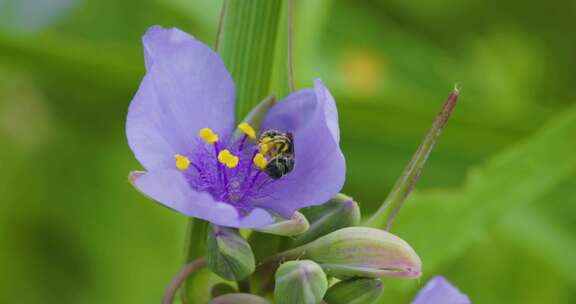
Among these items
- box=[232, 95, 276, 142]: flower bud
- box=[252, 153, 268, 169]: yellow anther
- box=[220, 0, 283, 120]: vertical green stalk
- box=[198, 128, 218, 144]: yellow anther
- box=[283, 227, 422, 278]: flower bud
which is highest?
box=[220, 0, 283, 120]: vertical green stalk

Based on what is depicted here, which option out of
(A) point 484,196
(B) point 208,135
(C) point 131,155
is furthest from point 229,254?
(C) point 131,155

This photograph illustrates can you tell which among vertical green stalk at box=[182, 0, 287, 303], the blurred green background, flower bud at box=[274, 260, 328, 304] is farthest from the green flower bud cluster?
the blurred green background

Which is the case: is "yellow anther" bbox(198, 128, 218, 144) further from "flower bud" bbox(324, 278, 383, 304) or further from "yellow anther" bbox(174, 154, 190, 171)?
"flower bud" bbox(324, 278, 383, 304)

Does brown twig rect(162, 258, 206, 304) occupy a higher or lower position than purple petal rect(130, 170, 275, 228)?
lower

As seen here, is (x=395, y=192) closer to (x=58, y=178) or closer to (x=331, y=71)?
(x=58, y=178)

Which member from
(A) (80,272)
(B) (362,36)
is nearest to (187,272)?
(A) (80,272)

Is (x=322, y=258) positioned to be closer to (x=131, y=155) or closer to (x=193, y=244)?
(x=193, y=244)

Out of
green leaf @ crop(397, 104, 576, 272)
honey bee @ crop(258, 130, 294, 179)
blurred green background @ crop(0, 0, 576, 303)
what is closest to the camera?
honey bee @ crop(258, 130, 294, 179)
